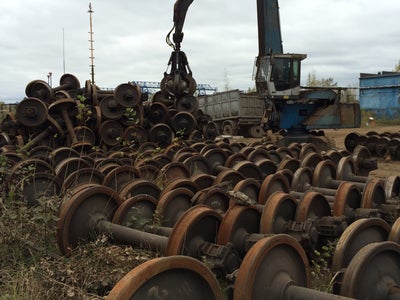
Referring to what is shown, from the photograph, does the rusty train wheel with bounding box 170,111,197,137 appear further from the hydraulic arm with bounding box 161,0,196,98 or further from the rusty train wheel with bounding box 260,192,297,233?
the rusty train wheel with bounding box 260,192,297,233

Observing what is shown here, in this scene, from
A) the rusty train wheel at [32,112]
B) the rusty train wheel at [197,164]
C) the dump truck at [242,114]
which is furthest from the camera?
Result: the dump truck at [242,114]

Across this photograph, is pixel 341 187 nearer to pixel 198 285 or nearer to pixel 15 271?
pixel 198 285

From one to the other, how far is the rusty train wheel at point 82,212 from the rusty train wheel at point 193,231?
86 cm

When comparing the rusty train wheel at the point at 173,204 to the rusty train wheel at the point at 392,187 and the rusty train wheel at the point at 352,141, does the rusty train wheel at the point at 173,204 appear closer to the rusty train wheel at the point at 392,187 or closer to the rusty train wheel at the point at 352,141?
the rusty train wheel at the point at 392,187

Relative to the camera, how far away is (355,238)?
8.85ft

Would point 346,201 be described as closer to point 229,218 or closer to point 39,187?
point 229,218

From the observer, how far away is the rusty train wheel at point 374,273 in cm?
220

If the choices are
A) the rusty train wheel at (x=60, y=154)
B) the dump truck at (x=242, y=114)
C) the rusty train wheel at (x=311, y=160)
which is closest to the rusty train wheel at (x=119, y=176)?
the rusty train wheel at (x=60, y=154)

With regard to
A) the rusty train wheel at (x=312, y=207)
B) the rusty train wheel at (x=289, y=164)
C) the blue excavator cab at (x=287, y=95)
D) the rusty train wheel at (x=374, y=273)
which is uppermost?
the blue excavator cab at (x=287, y=95)

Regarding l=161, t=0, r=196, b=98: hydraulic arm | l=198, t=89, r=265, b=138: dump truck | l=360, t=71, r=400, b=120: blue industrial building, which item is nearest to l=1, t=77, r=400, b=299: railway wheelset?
l=161, t=0, r=196, b=98: hydraulic arm

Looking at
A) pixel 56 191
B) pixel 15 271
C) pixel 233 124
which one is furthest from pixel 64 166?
pixel 233 124

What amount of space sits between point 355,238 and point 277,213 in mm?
738

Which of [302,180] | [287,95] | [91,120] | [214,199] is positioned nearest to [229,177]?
[214,199]

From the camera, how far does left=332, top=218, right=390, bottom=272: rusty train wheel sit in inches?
103
